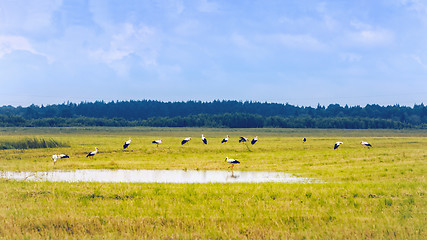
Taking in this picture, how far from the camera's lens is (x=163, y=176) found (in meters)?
23.6

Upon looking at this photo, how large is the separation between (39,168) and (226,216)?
1920cm

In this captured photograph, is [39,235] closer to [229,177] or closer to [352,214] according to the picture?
[352,214]

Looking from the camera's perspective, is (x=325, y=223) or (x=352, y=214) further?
(x=352, y=214)

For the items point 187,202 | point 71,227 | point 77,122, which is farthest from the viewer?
point 77,122

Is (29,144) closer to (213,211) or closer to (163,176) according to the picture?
(163,176)

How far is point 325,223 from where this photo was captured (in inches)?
436

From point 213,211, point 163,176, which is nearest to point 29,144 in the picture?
point 163,176

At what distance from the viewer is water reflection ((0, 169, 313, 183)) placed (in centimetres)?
2167

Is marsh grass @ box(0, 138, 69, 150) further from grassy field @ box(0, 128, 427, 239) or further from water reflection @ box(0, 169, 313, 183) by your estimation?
grassy field @ box(0, 128, 427, 239)

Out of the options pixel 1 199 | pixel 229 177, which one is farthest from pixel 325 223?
pixel 229 177

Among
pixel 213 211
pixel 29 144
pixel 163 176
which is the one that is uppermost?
pixel 29 144

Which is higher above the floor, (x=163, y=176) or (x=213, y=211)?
(x=213, y=211)

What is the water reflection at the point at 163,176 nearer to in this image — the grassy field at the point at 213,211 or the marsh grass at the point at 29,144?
the grassy field at the point at 213,211

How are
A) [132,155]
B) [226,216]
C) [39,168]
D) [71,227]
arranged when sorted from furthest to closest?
[132,155] → [39,168] → [226,216] → [71,227]
